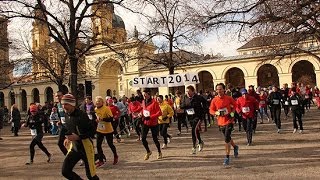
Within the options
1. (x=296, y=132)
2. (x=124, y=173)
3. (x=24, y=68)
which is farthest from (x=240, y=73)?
(x=124, y=173)

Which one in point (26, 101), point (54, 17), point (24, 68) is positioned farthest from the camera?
point (26, 101)

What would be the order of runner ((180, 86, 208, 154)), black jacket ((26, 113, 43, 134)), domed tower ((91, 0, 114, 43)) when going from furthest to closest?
domed tower ((91, 0, 114, 43)), black jacket ((26, 113, 43, 134)), runner ((180, 86, 208, 154))

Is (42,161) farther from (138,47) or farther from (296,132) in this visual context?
(138,47)

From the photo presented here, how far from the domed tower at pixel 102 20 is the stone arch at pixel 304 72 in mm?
28122

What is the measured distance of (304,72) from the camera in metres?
43.9

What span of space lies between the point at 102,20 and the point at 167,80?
5.04 m

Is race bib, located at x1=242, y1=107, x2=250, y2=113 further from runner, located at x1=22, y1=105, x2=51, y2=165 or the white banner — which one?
the white banner

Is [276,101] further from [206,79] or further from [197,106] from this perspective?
[206,79]

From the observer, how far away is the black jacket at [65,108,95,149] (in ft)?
20.2

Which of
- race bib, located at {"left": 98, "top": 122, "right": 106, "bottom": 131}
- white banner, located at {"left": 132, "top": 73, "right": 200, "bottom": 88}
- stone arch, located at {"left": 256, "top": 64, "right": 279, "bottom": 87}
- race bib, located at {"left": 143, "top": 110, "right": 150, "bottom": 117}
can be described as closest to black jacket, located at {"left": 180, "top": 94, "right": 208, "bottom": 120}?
race bib, located at {"left": 143, "top": 110, "right": 150, "bottom": 117}

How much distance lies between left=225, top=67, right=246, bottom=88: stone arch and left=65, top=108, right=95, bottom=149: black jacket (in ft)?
138

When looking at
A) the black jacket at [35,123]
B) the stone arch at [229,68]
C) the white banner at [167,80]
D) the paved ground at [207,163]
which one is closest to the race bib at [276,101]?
the paved ground at [207,163]

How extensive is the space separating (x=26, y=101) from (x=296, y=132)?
209 ft

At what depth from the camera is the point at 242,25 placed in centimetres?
1277
